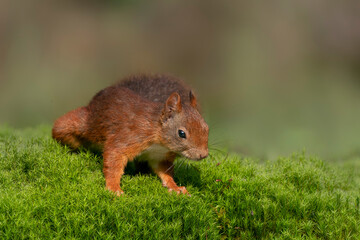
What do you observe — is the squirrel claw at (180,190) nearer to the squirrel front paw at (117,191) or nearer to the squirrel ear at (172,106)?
the squirrel front paw at (117,191)

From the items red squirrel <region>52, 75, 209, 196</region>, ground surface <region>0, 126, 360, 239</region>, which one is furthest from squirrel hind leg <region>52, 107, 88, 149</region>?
ground surface <region>0, 126, 360, 239</region>

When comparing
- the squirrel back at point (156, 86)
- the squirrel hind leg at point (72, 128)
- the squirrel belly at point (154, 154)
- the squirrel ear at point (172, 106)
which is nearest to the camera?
A: the squirrel ear at point (172, 106)

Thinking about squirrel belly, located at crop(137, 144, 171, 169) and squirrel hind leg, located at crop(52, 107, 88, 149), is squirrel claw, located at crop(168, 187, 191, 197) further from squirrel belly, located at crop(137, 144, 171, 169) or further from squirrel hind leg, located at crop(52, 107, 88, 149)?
squirrel hind leg, located at crop(52, 107, 88, 149)

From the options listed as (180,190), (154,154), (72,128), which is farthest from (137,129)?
(72,128)

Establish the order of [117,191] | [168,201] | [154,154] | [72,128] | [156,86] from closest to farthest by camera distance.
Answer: [168,201]
[117,191]
[154,154]
[72,128]
[156,86]

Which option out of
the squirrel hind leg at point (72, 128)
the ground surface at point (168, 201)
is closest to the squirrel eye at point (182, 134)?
the ground surface at point (168, 201)

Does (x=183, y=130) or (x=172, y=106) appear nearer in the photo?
(x=183, y=130)

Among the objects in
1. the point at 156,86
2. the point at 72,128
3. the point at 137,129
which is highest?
the point at 156,86

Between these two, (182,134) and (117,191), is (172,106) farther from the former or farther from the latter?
(117,191)

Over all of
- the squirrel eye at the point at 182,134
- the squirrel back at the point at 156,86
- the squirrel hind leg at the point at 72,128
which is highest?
the squirrel back at the point at 156,86
